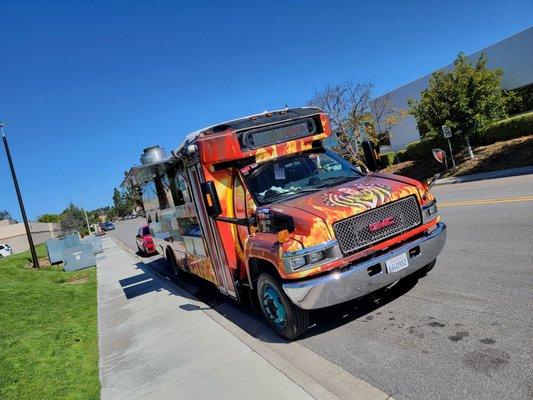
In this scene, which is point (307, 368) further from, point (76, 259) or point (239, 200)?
point (76, 259)

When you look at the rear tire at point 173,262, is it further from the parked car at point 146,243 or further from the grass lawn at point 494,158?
the grass lawn at point 494,158

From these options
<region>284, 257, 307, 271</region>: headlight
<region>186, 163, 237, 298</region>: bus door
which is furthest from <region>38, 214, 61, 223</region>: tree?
<region>284, 257, 307, 271</region>: headlight

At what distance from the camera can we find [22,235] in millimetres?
64062

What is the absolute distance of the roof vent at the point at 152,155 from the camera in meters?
10.3

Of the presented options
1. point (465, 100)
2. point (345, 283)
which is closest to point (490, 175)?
point (465, 100)

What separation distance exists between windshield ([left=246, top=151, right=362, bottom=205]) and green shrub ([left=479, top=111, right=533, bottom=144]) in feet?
65.2

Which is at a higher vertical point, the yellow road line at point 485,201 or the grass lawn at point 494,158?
the grass lawn at point 494,158

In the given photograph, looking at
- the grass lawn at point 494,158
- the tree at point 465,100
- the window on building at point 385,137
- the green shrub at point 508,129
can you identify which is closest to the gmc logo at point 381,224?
the grass lawn at point 494,158

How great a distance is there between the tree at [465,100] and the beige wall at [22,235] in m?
55.0

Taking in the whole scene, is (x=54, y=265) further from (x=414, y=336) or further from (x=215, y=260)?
(x=414, y=336)

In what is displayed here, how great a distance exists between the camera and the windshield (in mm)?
5832

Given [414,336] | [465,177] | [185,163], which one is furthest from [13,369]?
[465,177]

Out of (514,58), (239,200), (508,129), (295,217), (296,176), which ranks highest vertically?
(514,58)

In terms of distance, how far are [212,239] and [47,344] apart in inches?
127
